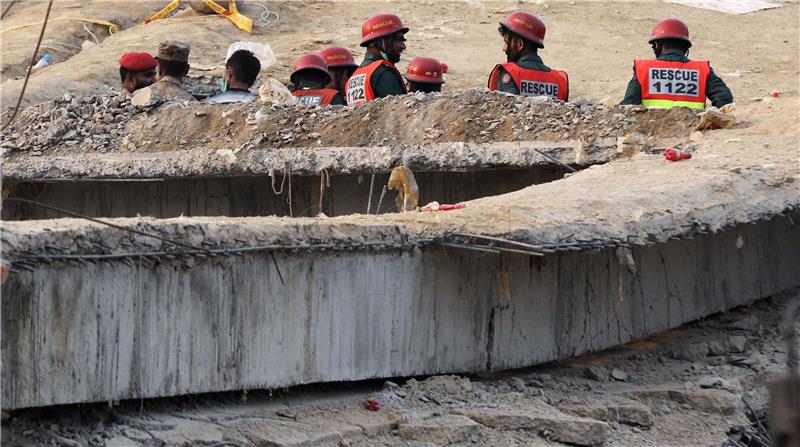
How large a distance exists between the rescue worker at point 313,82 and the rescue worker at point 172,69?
3.47 feet

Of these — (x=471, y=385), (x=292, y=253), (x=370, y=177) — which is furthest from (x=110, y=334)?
(x=370, y=177)

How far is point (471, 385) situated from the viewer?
6.55 m

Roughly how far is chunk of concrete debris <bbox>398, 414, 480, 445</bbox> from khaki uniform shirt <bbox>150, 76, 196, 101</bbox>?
6.65 m

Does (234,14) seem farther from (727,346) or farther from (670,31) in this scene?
(727,346)

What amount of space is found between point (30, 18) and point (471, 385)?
1651cm

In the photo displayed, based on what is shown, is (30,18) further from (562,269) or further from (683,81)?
(562,269)

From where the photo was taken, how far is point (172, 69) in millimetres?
12383

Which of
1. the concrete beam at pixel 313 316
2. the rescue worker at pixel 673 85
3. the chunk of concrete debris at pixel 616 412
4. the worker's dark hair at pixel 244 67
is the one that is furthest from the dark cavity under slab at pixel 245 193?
the chunk of concrete debris at pixel 616 412

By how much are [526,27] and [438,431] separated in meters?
5.55

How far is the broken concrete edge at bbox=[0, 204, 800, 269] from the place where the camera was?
5.15 metres

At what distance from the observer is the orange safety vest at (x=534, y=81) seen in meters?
10.6

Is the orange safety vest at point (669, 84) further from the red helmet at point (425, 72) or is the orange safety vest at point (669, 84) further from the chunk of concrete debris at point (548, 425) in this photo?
the chunk of concrete debris at point (548, 425)

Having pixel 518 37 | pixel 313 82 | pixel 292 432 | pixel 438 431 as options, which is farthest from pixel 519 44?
pixel 292 432

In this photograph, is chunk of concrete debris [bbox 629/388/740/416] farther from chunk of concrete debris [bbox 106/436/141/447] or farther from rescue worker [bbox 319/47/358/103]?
rescue worker [bbox 319/47/358/103]
